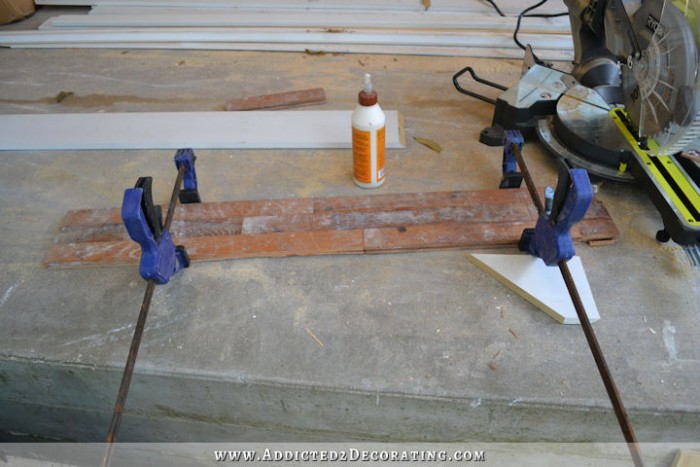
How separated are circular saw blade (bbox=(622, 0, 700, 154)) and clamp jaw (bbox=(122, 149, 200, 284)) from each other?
1.17 m

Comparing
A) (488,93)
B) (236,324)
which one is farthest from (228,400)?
(488,93)

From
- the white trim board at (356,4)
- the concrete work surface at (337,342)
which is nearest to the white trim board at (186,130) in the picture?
the concrete work surface at (337,342)

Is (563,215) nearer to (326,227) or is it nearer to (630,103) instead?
(630,103)

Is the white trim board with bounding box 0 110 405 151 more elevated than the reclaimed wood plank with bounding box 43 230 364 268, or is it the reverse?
the white trim board with bounding box 0 110 405 151

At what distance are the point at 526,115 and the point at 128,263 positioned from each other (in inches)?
50.6

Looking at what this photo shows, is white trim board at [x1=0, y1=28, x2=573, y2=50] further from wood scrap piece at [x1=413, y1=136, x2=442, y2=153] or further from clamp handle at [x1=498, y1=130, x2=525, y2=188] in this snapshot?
clamp handle at [x1=498, y1=130, x2=525, y2=188]

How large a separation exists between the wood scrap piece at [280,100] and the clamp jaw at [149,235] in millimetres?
807

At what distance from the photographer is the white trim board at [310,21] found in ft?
7.43

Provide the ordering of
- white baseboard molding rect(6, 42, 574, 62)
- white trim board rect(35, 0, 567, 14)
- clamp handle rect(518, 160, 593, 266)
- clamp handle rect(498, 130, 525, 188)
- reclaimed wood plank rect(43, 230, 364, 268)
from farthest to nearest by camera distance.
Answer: white trim board rect(35, 0, 567, 14) → white baseboard molding rect(6, 42, 574, 62) → clamp handle rect(498, 130, 525, 188) → reclaimed wood plank rect(43, 230, 364, 268) → clamp handle rect(518, 160, 593, 266)

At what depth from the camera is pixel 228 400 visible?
1071 millimetres

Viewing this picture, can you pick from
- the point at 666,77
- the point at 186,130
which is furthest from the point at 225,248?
the point at 666,77

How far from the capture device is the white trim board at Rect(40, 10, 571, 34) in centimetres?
227

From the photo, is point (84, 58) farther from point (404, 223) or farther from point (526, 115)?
point (526, 115)

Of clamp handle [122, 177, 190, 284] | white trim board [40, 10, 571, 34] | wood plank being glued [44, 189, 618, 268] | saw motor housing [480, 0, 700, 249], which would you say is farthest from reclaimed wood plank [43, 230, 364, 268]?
white trim board [40, 10, 571, 34]
